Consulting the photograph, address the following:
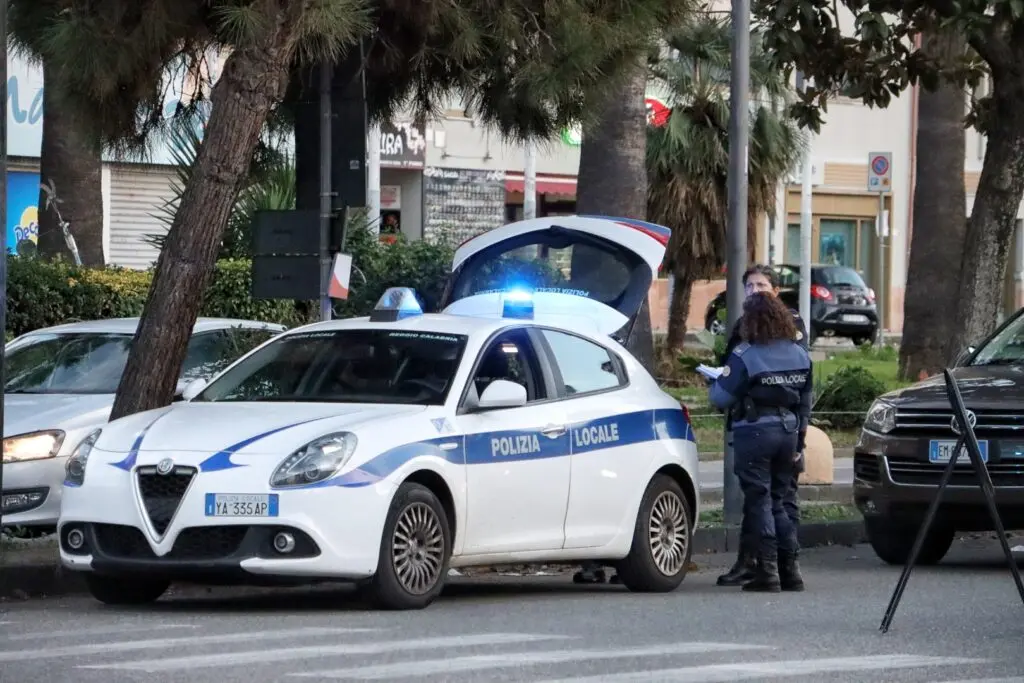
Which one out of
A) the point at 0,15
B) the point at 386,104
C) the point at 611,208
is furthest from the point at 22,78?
the point at 0,15

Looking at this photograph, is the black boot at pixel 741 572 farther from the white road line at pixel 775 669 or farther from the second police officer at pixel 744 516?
the white road line at pixel 775 669

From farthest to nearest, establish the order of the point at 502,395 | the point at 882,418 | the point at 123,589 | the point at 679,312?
the point at 679,312
the point at 882,418
the point at 502,395
the point at 123,589

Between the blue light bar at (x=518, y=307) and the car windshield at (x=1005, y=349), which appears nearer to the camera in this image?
the blue light bar at (x=518, y=307)

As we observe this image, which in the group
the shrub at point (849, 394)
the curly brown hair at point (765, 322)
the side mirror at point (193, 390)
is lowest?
the shrub at point (849, 394)

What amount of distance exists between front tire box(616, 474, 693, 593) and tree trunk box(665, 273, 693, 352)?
16.7 meters

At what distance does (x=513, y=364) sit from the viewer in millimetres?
10852

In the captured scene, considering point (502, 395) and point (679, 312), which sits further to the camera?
point (679, 312)

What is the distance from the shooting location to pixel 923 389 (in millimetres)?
12984

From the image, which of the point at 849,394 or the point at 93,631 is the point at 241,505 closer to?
the point at 93,631

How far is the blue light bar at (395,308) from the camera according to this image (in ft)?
36.3

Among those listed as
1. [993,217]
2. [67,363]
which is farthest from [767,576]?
[993,217]

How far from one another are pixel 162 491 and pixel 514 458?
184cm

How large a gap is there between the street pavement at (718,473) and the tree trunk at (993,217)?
1798mm

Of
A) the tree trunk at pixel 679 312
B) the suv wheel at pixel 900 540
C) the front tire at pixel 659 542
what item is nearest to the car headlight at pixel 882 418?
the suv wheel at pixel 900 540
